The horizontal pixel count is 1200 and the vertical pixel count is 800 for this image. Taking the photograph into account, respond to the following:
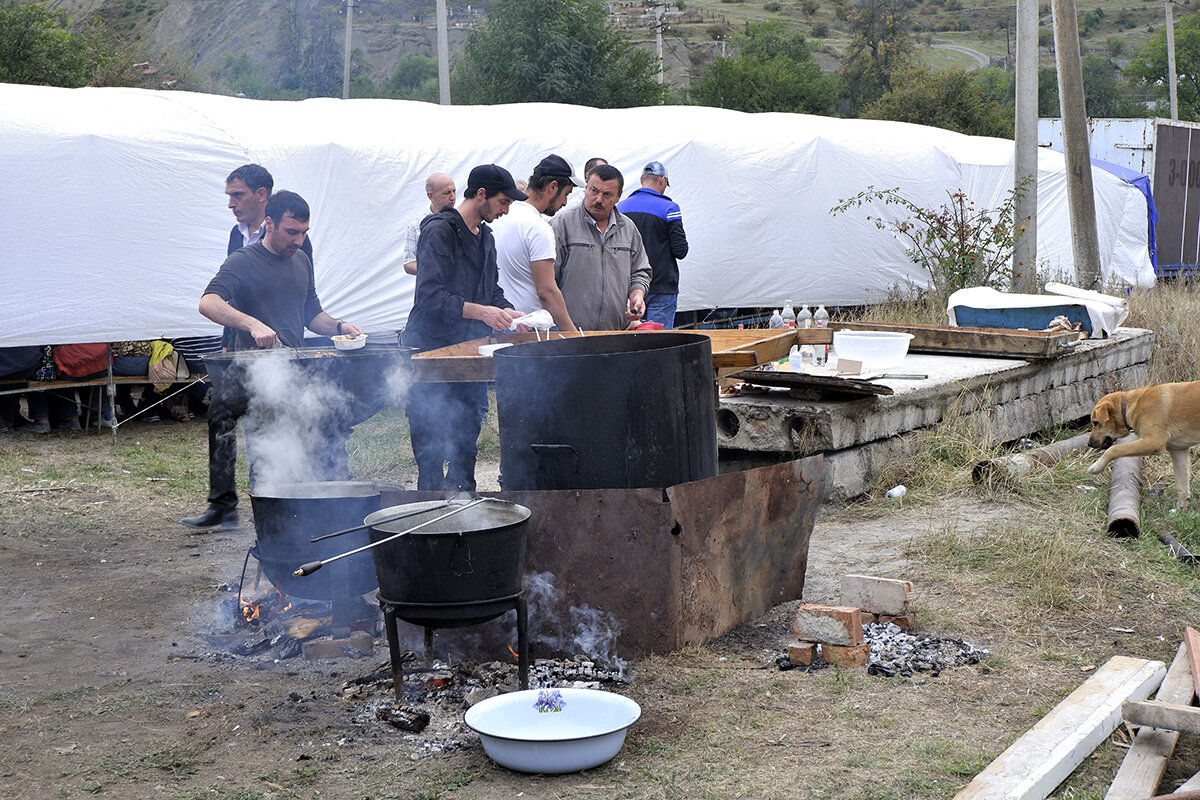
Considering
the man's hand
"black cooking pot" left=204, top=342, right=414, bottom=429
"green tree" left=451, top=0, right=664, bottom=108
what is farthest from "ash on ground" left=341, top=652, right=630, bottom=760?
"green tree" left=451, top=0, right=664, bottom=108

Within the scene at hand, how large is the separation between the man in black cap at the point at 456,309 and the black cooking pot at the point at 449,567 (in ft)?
6.24

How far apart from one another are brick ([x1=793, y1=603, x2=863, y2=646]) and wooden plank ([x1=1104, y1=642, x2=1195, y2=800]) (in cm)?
102

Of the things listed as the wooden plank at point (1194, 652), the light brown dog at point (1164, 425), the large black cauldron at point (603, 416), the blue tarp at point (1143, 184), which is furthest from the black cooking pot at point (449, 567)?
the blue tarp at point (1143, 184)

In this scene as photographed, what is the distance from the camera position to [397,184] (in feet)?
38.0

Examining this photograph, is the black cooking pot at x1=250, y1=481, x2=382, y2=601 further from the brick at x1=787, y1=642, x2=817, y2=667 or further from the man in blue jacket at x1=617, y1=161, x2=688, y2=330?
the man in blue jacket at x1=617, y1=161, x2=688, y2=330

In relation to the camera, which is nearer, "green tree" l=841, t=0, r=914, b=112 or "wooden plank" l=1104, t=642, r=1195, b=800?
"wooden plank" l=1104, t=642, r=1195, b=800

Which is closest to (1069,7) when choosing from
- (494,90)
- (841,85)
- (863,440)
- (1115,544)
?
(863,440)

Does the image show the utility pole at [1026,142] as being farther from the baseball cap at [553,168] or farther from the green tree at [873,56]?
the green tree at [873,56]

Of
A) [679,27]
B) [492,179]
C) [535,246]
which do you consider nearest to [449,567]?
[492,179]

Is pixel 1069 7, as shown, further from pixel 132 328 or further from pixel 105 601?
pixel 105 601

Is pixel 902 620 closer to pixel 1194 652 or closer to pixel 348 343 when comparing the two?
pixel 1194 652

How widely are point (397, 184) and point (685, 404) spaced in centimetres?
777

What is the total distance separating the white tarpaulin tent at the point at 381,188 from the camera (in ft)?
31.5

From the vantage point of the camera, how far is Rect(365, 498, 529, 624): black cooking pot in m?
3.68
